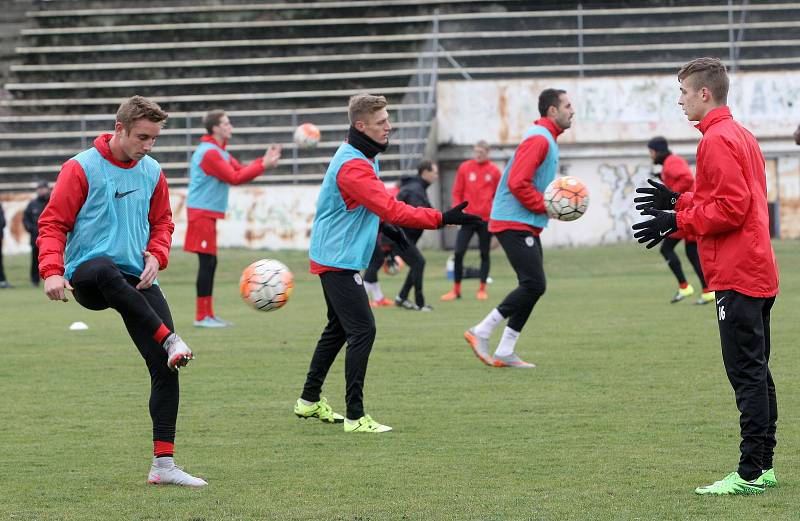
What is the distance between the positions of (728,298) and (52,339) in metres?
9.31

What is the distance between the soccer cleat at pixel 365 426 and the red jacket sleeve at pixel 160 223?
181 centimetres

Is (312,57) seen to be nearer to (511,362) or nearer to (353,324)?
(511,362)

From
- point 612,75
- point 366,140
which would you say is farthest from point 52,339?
point 612,75

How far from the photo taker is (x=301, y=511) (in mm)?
5887

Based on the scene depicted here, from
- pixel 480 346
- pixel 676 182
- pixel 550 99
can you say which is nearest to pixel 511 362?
pixel 480 346

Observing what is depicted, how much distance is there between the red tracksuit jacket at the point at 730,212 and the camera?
5.84 m

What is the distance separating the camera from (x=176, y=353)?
612 cm

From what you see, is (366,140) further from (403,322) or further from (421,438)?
(403,322)

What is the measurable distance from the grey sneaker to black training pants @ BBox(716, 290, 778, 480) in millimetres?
2623

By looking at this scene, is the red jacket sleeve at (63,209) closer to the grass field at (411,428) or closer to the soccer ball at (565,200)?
the grass field at (411,428)

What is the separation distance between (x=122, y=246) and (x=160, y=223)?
44 centimetres

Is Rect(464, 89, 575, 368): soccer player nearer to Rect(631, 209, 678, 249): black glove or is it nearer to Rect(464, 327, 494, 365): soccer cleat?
Rect(464, 327, 494, 365): soccer cleat

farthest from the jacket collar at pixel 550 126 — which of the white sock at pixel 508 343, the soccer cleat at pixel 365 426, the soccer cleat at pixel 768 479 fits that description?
the soccer cleat at pixel 768 479

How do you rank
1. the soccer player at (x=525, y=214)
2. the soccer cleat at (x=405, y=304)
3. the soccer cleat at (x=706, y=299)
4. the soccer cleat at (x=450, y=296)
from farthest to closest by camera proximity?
1. the soccer cleat at (x=450, y=296)
2. the soccer cleat at (x=405, y=304)
3. the soccer cleat at (x=706, y=299)
4. the soccer player at (x=525, y=214)
